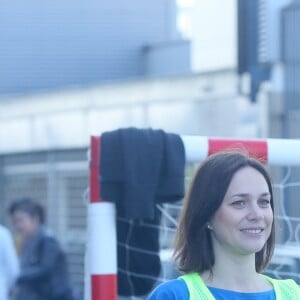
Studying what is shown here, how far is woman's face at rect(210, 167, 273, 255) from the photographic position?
3043 mm

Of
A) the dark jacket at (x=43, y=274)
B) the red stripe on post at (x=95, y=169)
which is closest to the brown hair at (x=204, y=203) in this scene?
the red stripe on post at (x=95, y=169)

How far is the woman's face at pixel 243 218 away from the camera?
3.04 metres

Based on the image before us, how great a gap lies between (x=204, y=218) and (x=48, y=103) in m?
14.4

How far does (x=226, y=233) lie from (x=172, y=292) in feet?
0.70

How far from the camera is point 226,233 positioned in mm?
3059

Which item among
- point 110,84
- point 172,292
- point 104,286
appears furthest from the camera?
point 110,84

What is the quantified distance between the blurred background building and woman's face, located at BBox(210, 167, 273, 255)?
6773mm

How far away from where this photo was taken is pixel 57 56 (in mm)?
24203

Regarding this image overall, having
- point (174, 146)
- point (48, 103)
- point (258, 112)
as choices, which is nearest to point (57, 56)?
point (48, 103)

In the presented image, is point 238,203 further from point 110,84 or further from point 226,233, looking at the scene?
point 110,84

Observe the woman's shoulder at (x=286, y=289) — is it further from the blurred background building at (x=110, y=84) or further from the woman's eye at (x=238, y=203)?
the blurred background building at (x=110, y=84)

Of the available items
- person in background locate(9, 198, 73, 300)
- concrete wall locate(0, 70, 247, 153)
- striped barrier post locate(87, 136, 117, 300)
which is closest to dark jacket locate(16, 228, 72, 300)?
person in background locate(9, 198, 73, 300)

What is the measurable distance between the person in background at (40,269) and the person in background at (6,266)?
0.25 feet

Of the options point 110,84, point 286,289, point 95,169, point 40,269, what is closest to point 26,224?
point 40,269
